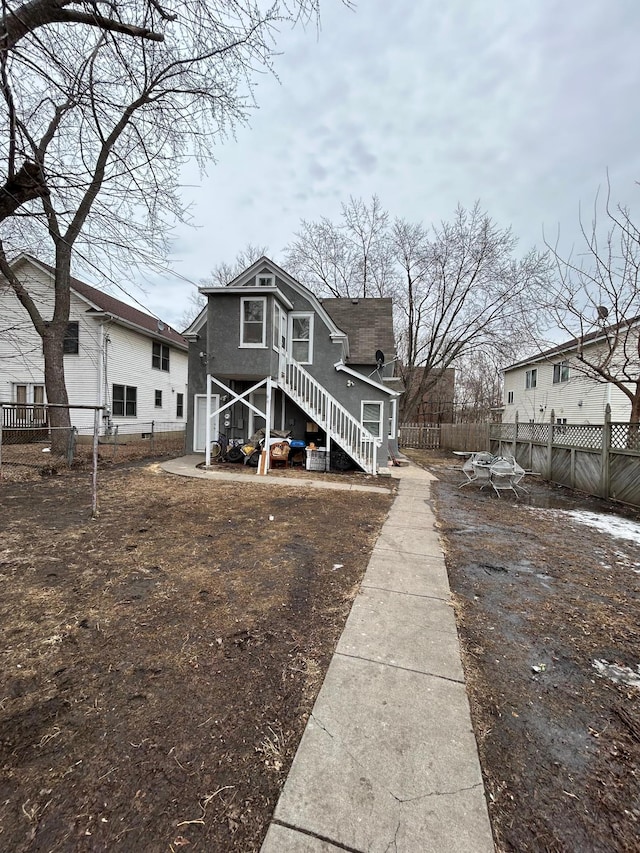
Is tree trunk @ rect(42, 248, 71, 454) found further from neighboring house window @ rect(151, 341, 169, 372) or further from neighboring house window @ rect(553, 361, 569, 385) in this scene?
neighboring house window @ rect(553, 361, 569, 385)

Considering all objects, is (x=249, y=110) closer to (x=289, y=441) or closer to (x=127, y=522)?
(x=127, y=522)

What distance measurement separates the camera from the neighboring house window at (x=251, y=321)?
1073cm

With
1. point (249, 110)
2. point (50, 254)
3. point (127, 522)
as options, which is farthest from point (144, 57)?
point (127, 522)

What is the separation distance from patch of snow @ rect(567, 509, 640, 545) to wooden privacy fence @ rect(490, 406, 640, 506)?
119 cm

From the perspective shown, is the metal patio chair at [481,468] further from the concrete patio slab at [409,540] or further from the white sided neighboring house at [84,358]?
the white sided neighboring house at [84,358]

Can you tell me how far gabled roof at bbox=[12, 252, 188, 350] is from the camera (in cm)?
1548

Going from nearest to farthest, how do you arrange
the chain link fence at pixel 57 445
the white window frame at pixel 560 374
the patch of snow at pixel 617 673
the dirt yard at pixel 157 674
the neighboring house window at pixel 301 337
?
the dirt yard at pixel 157 674, the patch of snow at pixel 617 673, the chain link fence at pixel 57 445, the neighboring house window at pixel 301 337, the white window frame at pixel 560 374

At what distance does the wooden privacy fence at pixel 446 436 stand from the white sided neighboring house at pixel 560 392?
2915 millimetres

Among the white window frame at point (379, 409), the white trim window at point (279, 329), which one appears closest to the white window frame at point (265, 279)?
the white trim window at point (279, 329)

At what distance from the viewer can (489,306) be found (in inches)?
834

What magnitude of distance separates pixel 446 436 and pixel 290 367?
1221cm

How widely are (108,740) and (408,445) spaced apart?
21.8 meters

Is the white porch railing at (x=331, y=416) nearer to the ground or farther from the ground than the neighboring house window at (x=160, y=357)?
nearer to the ground

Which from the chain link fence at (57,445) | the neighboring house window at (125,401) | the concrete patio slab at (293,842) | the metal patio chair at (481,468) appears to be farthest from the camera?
the neighboring house window at (125,401)
